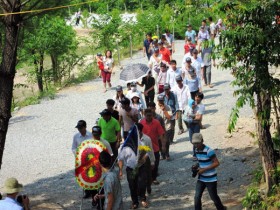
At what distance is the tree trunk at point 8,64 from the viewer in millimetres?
8953

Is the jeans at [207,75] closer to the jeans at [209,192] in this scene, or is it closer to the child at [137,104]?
the child at [137,104]

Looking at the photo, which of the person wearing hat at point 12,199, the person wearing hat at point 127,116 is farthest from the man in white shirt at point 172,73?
the person wearing hat at point 12,199

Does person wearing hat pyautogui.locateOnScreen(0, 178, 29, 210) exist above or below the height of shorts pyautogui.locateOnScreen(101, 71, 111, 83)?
above

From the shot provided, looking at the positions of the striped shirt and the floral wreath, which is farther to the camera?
the floral wreath

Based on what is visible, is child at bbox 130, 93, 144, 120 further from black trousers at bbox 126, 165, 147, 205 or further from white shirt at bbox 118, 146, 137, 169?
white shirt at bbox 118, 146, 137, 169

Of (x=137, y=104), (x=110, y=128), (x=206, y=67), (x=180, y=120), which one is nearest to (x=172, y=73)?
(x=180, y=120)

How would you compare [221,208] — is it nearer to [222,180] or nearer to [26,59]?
[222,180]

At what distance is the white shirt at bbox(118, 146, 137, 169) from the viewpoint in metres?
9.77

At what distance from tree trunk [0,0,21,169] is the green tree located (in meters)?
3.13

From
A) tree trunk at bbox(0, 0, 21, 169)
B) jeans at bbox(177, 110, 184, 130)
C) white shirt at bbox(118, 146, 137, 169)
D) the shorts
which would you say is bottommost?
jeans at bbox(177, 110, 184, 130)

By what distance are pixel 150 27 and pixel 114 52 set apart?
3.67 metres

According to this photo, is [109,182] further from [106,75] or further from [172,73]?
[106,75]

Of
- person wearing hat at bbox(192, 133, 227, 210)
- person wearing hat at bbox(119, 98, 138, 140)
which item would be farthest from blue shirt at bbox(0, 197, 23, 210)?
person wearing hat at bbox(119, 98, 138, 140)

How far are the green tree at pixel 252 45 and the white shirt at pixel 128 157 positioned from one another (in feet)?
6.48
